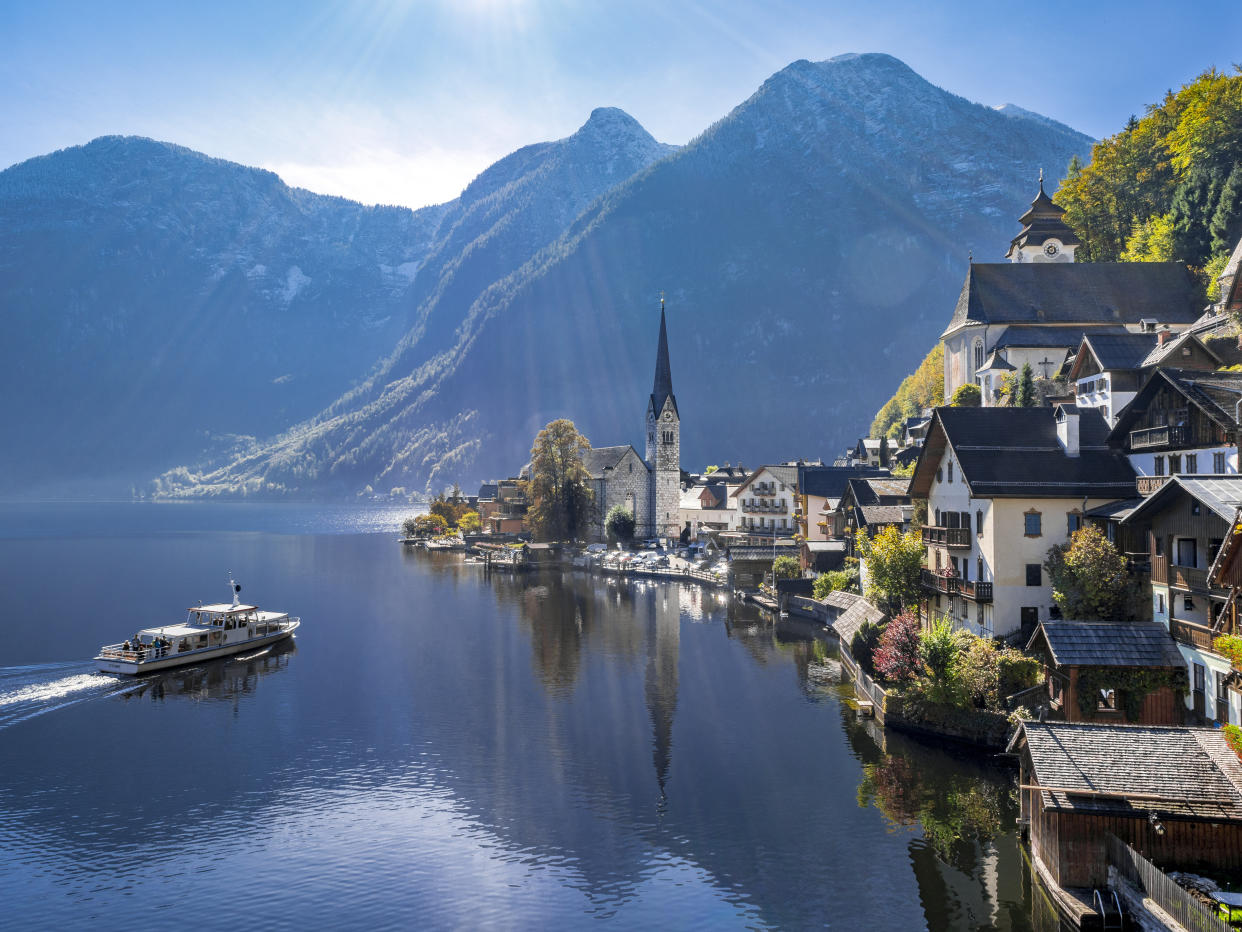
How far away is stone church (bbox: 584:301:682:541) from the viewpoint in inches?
6393

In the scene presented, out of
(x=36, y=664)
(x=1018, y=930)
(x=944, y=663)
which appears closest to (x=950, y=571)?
(x=944, y=663)

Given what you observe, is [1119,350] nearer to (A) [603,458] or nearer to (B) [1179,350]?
(B) [1179,350]

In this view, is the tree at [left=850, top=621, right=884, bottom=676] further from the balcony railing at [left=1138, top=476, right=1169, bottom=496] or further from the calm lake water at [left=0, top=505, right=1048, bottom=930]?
the balcony railing at [left=1138, top=476, right=1169, bottom=496]

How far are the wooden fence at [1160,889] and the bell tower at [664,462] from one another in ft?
440

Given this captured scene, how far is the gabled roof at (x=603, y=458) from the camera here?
164000mm

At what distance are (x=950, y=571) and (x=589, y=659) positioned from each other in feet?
91.0

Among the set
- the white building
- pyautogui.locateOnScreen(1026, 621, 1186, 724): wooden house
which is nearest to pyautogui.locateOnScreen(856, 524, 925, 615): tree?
the white building

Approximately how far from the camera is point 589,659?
68.6m

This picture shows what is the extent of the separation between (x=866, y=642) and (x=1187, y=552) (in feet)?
72.8

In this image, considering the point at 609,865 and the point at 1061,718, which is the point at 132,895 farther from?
the point at 1061,718

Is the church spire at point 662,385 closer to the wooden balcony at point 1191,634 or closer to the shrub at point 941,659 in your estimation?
the shrub at point 941,659

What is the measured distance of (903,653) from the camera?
47.0 metres

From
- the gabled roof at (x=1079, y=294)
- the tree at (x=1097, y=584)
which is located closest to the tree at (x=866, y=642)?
the tree at (x=1097, y=584)

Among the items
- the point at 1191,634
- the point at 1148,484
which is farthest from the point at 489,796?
the point at 1148,484
